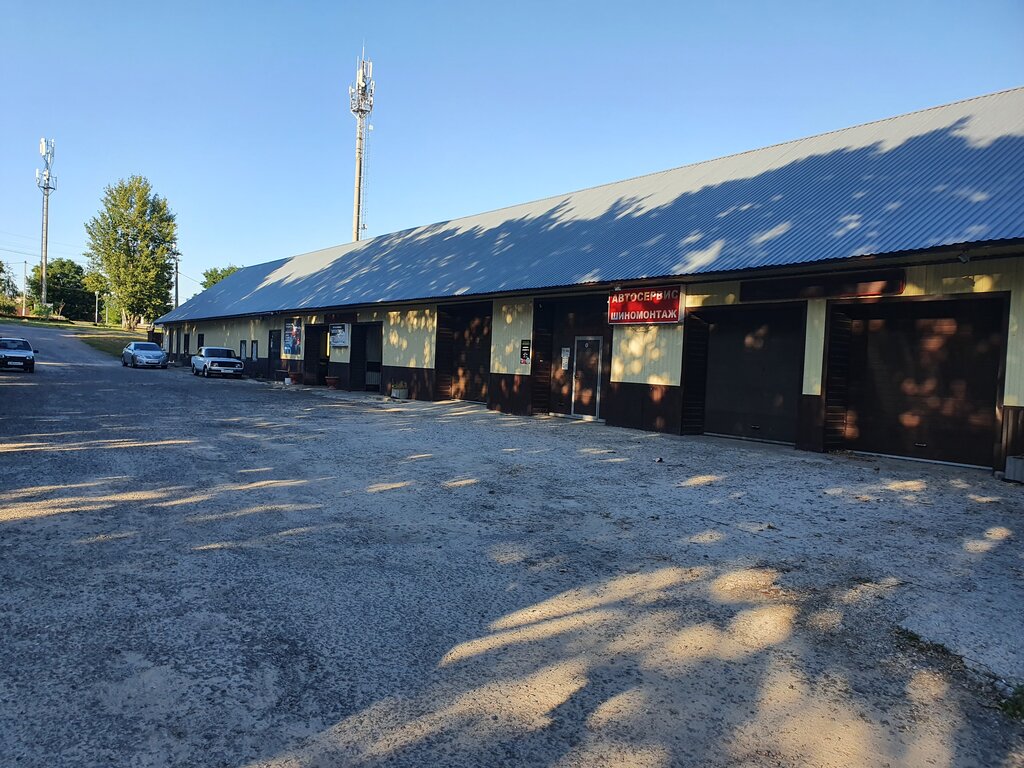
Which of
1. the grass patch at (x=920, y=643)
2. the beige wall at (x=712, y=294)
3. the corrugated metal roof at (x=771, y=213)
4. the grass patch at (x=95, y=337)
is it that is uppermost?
the corrugated metal roof at (x=771, y=213)

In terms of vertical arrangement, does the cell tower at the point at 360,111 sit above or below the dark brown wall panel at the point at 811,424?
above

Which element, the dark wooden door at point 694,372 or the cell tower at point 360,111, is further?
the cell tower at point 360,111

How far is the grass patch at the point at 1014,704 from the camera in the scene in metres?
3.57

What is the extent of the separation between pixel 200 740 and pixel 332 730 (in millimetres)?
590

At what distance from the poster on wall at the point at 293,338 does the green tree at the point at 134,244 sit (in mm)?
50638

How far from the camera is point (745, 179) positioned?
18.2 metres

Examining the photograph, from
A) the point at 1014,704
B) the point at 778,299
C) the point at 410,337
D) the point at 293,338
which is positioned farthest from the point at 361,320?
the point at 1014,704

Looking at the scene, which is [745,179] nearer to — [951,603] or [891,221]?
[891,221]

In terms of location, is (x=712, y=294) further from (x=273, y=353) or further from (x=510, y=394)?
(x=273, y=353)

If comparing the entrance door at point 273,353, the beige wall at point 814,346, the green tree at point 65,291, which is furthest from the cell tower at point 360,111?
the green tree at point 65,291

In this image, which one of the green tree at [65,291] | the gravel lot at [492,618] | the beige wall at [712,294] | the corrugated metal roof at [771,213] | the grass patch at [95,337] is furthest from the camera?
the green tree at [65,291]

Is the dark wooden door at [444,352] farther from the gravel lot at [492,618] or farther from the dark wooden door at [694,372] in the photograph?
the gravel lot at [492,618]

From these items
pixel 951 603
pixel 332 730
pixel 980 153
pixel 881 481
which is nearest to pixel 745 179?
pixel 980 153

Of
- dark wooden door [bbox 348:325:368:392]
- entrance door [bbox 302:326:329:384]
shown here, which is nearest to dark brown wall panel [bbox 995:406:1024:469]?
dark wooden door [bbox 348:325:368:392]
